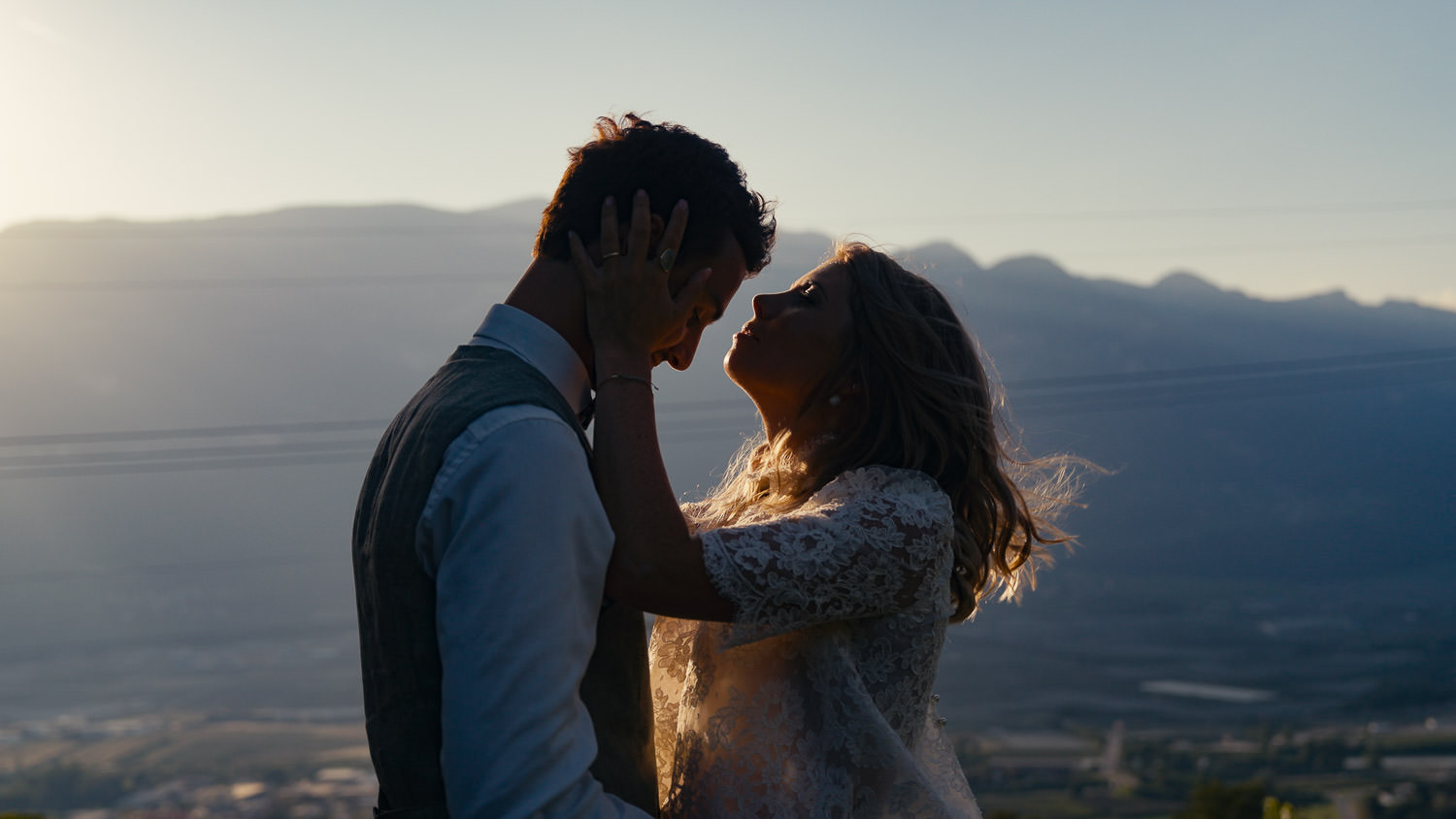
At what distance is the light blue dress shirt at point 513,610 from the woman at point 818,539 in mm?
456

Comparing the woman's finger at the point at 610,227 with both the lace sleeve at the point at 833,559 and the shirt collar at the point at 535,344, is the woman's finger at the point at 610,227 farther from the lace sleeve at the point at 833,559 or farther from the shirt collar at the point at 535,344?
the lace sleeve at the point at 833,559

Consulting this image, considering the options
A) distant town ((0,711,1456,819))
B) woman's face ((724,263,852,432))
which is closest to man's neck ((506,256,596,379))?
woman's face ((724,263,852,432))

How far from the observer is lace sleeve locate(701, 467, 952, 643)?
8.82 feet

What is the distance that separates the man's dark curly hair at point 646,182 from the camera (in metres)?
2.42

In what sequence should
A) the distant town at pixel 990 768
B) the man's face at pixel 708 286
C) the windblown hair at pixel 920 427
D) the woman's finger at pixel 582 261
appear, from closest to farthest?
the woman's finger at pixel 582 261 < the man's face at pixel 708 286 < the windblown hair at pixel 920 427 < the distant town at pixel 990 768

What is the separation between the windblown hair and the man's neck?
1225 millimetres

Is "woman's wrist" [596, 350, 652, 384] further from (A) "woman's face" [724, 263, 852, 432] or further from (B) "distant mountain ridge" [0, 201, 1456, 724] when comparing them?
(B) "distant mountain ridge" [0, 201, 1456, 724]

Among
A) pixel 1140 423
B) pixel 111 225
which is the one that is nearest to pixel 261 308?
pixel 111 225

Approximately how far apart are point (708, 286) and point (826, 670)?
1.17m

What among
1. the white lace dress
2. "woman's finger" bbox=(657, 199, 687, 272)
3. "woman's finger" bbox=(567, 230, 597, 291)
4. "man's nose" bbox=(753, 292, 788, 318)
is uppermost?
"woman's finger" bbox=(657, 199, 687, 272)

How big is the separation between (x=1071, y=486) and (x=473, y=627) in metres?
2.93

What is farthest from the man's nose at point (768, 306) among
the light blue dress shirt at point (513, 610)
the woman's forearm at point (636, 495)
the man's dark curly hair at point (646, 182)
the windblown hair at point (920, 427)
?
the light blue dress shirt at point (513, 610)

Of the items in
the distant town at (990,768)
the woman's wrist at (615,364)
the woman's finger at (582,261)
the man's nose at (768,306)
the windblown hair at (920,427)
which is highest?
the woman's finger at (582,261)

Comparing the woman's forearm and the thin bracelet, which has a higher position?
the thin bracelet
